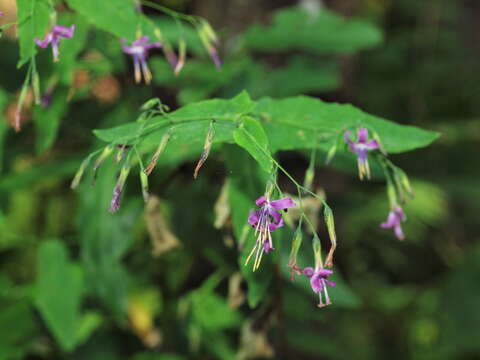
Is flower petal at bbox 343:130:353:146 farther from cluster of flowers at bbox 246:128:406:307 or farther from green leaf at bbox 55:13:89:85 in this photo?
green leaf at bbox 55:13:89:85

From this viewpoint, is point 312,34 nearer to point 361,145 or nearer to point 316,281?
point 361,145

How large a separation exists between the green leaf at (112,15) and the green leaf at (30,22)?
0.06 metres

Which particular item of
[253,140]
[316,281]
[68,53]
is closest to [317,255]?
[316,281]

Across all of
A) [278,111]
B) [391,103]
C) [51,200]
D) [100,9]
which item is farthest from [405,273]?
[100,9]

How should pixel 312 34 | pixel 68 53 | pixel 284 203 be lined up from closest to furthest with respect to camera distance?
pixel 284 203
pixel 68 53
pixel 312 34

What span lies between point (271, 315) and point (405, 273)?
340cm

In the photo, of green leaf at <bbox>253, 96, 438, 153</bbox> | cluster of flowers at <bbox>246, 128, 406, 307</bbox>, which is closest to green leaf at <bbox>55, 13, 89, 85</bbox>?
green leaf at <bbox>253, 96, 438, 153</bbox>

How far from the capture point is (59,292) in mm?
2098

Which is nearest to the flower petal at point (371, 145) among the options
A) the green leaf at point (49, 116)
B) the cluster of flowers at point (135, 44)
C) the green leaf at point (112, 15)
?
the cluster of flowers at point (135, 44)

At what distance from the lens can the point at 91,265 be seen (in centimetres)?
205

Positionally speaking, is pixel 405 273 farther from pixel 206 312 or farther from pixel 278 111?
pixel 278 111

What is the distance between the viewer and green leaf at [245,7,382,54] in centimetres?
248

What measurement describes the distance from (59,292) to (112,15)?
3.40 ft

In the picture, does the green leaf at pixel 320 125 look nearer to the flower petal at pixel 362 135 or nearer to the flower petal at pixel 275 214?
the flower petal at pixel 362 135
